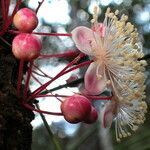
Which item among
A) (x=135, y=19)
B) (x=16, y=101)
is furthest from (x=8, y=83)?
(x=135, y=19)

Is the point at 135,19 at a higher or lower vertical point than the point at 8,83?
higher

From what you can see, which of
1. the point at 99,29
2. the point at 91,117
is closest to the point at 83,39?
the point at 99,29

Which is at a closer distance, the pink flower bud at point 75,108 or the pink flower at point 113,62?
the pink flower bud at point 75,108

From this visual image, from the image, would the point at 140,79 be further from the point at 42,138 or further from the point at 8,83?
the point at 42,138

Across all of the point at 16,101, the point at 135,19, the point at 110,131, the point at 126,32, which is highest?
the point at 135,19

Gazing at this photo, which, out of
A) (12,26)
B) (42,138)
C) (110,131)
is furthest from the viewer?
(42,138)

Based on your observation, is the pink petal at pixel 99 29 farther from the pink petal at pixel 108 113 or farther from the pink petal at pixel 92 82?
the pink petal at pixel 108 113

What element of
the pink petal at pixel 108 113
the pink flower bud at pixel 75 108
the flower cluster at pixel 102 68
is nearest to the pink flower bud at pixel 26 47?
the flower cluster at pixel 102 68

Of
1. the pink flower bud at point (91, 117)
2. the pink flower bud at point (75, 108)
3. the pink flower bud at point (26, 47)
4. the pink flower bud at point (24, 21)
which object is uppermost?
the pink flower bud at point (24, 21)
